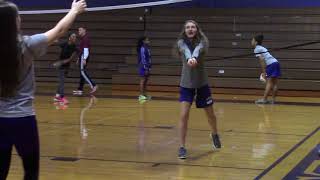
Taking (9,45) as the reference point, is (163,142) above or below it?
below

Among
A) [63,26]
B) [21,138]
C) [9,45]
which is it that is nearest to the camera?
[9,45]

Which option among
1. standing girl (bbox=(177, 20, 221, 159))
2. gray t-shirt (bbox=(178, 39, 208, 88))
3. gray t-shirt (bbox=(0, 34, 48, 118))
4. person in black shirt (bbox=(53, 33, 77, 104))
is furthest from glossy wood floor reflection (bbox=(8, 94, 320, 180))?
gray t-shirt (bbox=(0, 34, 48, 118))

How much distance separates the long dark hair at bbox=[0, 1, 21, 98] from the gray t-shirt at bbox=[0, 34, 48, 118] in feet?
0.48

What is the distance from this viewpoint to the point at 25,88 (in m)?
3.79

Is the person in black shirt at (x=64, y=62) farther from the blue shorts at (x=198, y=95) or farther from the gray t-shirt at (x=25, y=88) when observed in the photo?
the gray t-shirt at (x=25, y=88)

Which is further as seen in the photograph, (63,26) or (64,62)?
(64,62)

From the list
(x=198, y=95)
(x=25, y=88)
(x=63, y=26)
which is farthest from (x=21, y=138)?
(x=198, y=95)

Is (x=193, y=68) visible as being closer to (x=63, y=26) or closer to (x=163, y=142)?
(x=163, y=142)

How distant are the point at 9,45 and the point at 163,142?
550 cm

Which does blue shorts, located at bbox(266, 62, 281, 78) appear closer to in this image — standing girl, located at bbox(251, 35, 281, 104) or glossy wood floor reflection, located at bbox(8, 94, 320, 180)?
standing girl, located at bbox(251, 35, 281, 104)

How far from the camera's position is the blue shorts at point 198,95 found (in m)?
7.50

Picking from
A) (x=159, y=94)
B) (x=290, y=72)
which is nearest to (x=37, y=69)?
(x=159, y=94)

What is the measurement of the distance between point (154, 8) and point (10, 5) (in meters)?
17.7

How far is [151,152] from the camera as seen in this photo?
7.91 meters
